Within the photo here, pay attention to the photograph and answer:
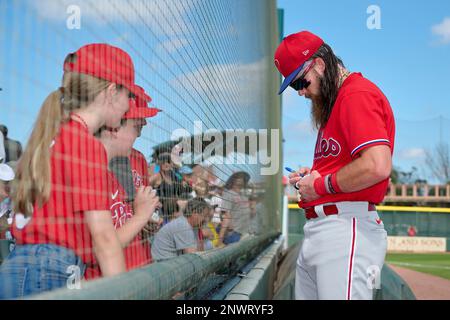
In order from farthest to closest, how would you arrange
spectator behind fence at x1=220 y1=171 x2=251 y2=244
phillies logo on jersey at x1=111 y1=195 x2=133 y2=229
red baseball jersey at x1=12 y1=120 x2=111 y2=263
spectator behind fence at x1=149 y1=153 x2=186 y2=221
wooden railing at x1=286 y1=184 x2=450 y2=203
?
wooden railing at x1=286 y1=184 x2=450 y2=203, spectator behind fence at x1=220 y1=171 x2=251 y2=244, spectator behind fence at x1=149 y1=153 x2=186 y2=221, phillies logo on jersey at x1=111 y1=195 x2=133 y2=229, red baseball jersey at x1=12 y1=120 x2=111 y2=263

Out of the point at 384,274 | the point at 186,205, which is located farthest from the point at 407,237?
the point at 186,205

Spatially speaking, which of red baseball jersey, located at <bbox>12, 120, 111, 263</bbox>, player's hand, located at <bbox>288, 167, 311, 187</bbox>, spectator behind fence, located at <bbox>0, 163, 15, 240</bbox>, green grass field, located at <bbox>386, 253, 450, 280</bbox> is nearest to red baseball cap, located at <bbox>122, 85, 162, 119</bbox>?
red baseball jersey, located at <bbox>12, 120, 111, 263</bbox>

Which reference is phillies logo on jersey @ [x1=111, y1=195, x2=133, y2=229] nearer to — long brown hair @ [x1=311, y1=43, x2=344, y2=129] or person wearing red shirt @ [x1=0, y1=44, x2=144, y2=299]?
person wearing red shirt @ [x1=0, y1=44, x2=144, y2=299]

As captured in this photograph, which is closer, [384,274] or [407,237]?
[384,274]

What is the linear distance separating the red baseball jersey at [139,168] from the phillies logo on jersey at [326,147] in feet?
1.79

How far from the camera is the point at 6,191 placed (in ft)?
4.48

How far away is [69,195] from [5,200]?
0.91ft

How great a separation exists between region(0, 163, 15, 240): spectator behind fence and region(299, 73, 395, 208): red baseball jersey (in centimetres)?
87

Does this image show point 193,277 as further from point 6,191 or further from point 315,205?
point 6,191

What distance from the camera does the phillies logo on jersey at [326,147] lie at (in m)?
1.82

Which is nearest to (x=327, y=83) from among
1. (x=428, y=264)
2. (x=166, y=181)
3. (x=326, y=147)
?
(x=326, y=147)

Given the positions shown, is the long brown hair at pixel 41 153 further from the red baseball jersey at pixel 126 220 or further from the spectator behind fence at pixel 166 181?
the spectator behind fence at pixel 166 181

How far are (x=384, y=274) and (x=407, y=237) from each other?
21095 millimetres

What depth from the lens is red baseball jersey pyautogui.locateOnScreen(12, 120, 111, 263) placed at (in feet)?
3.95
